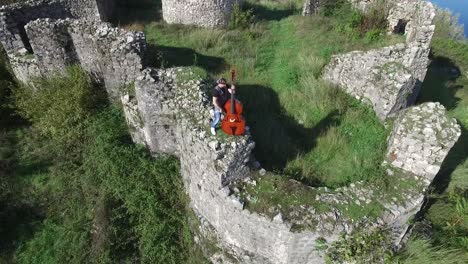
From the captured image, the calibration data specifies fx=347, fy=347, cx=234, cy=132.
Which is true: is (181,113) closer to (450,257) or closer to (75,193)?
(75,193)

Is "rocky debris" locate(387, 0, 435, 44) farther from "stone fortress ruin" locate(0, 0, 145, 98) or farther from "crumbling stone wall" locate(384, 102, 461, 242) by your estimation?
"stone fortress ruin" locate(0, 0, 145, 98)

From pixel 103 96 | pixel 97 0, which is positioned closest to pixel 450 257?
pixel 103 96

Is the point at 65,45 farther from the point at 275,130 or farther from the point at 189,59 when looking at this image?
the point at 275,130

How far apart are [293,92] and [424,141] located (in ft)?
13.0

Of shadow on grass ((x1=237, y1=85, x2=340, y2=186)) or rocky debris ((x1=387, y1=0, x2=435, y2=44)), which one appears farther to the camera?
rocky debris ((x1=387, y1=0, x2=435, y2=44))

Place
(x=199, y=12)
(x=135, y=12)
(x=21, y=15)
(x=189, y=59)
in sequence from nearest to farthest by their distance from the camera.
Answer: (x=21, y=15) → (x=189, y=59) → (x=199, y=12) → (x=135, y=12)

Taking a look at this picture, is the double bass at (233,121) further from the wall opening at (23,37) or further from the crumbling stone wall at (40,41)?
the wall opening at (23,37)

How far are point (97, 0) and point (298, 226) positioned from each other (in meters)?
10.4

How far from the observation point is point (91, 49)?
322 inches

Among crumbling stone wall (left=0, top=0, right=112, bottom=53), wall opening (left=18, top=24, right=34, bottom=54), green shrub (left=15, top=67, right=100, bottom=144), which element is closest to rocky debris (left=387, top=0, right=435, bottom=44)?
green shrub (left=15, top=67, right=100, bottom=144)

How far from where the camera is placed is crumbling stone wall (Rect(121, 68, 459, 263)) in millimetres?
5258

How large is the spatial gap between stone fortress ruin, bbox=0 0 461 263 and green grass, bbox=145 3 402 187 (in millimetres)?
Result: 691

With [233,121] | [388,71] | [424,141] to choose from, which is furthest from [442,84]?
[233,121]

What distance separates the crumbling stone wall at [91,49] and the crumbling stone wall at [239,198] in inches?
40.6
